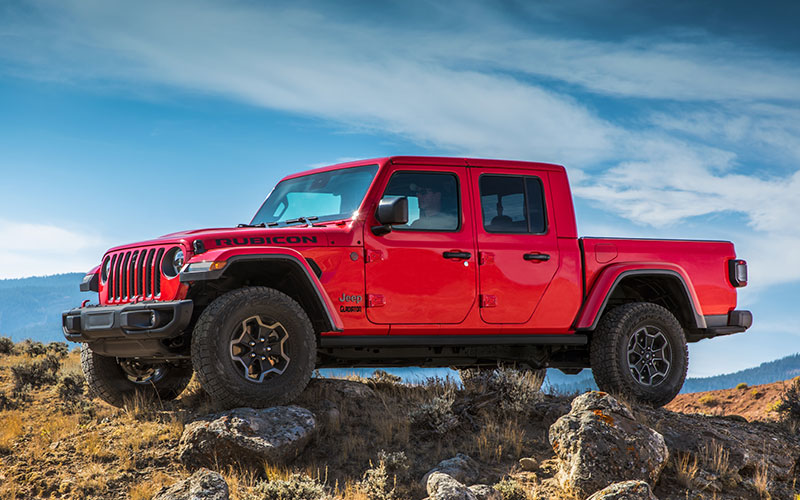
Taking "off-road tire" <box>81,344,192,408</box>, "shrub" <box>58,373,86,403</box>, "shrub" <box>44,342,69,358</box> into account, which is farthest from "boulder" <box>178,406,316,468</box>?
"shrub" <box>44,342,69,358</box>

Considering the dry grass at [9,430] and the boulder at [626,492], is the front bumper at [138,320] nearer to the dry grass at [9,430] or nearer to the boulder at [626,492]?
the dry grass at [9,430]

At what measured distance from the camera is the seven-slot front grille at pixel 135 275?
7.10 metres

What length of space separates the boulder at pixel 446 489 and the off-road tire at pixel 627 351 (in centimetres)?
324

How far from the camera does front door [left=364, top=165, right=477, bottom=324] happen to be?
7316 millimetres

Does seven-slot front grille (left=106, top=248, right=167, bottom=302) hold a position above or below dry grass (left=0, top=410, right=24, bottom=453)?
above

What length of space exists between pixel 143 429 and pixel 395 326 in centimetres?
259

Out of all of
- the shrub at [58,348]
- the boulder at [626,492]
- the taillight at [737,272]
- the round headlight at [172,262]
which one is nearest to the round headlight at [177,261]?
the round headlight at [172,262]

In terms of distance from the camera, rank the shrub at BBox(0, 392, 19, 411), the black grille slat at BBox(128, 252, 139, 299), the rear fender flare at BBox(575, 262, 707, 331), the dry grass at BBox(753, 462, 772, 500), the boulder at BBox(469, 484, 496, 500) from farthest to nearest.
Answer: the shrub at BBox(0, 392, 19, 411)
the rear fender flare at BBox(575, 262, 707, 331)
the black grille slat at BBox(128, 252, 139, 299)
the dry grass at BBox(753, 462, 772, 500)
the boulder at BBox(469, 484, 496, 500)

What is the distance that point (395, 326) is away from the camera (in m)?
7.43

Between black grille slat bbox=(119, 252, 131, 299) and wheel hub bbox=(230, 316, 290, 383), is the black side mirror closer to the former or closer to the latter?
wheel hub bbox=(230, 316, 290, 383)

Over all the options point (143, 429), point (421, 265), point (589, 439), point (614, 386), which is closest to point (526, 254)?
point (421, 265)

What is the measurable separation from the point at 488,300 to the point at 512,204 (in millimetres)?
1126

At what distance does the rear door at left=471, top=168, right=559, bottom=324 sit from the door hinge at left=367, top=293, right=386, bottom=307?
1087 mm

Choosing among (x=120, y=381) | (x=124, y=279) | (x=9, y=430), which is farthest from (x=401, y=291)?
(x=9, y=430)
